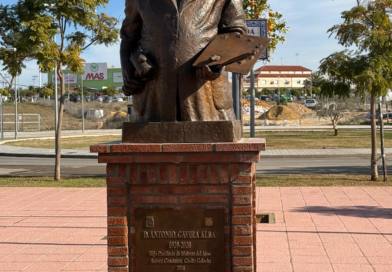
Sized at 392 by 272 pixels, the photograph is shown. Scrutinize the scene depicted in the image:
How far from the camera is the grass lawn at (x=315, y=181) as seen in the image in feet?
49.3

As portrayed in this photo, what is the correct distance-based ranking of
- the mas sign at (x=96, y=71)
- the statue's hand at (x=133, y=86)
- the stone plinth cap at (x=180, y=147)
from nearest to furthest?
the stone plinth cap at (x=180, y=147) → the statue's hand at (x=133, y=86) → the mas sign at (x=96, y=71)

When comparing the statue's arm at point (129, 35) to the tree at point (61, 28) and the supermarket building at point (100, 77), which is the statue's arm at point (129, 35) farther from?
the supermarket building at point (100, 77)

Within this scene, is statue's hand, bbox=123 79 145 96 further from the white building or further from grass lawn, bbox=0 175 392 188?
the white building

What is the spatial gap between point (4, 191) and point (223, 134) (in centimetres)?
1070

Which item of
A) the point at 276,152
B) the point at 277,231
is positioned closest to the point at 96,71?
the point at 276,152

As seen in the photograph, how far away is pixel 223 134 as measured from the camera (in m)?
5.04

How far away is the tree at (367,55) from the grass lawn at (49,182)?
19.7 ft

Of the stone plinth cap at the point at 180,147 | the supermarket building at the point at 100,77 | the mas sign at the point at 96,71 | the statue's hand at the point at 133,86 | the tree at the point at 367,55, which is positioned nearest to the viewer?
the stone plinth cap at the point at 180,147

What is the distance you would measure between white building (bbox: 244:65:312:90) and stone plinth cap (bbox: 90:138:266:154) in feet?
450

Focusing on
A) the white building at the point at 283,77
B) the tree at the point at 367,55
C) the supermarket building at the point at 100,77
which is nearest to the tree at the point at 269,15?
the tree at the point at 367,55

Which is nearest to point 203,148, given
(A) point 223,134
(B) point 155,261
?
(A) point 223,134

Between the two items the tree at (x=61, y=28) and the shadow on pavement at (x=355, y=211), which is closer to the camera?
the shadow on pavement at (x=355, y=211)

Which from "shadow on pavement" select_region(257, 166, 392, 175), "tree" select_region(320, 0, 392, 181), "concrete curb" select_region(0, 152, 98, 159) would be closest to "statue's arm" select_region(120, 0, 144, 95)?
"tree" select_region(320, 0, 392, 181)

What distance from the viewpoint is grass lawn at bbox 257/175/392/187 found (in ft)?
49.3
